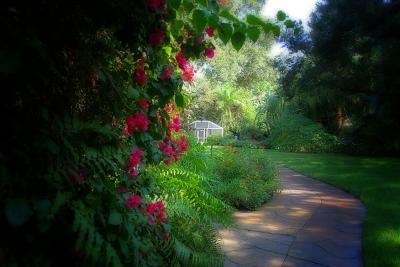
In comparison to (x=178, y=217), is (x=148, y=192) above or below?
above

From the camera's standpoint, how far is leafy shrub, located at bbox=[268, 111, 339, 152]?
15.6 metres

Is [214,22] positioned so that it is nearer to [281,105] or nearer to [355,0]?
[355,0]

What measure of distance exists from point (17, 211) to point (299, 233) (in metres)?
3.71

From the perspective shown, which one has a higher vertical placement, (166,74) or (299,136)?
(299,136)

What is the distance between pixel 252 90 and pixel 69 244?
27.5 m

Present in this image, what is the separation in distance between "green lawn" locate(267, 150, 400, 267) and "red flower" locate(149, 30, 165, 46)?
2.79 m

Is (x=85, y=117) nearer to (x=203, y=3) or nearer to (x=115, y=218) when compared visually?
(x=115, y=218)

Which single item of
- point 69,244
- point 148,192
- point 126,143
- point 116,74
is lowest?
point 69,244

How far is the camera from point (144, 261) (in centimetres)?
165

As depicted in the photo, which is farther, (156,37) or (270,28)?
(156,37)

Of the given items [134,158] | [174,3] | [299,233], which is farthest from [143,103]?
[299,233]

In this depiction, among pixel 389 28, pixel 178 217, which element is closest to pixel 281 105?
pixel 389 28

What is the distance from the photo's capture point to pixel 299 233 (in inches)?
162

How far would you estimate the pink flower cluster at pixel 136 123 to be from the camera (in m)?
1.75
